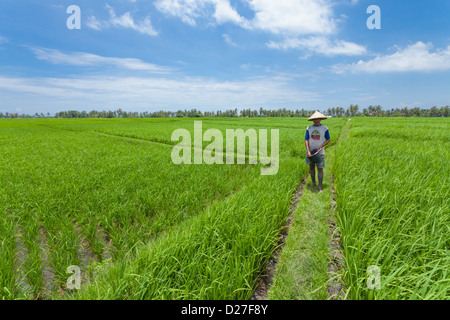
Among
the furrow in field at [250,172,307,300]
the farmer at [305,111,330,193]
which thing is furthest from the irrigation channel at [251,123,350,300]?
the farmer at [305,111,330,193]

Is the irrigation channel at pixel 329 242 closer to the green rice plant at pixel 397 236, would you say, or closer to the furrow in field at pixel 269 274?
the furrow in field at pixel 269 274

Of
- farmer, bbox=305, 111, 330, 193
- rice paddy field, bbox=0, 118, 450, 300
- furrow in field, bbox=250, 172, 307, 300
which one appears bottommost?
furrow in field, bbox=250, 172, 307, 300

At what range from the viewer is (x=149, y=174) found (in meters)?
5.30

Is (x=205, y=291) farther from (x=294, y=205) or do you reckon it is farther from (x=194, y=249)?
(x=294, y=205)

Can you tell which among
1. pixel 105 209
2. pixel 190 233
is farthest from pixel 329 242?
pixel 105 209

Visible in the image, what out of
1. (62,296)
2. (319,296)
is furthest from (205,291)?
(62,296)

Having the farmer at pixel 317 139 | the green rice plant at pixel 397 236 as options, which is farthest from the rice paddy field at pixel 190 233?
the farmer at pixel 317 139

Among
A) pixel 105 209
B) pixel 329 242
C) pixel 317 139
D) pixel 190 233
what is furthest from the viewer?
pixel 317 139

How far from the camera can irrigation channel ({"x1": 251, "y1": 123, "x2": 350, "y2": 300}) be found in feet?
6.74

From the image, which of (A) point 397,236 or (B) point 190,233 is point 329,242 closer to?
(A) point 397,236

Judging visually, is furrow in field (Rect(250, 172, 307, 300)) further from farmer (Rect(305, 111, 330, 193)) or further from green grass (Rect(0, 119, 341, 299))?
farmer (Rect(305, 111, 330, 193))

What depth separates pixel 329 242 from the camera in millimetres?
2793

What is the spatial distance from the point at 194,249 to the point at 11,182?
5.51m

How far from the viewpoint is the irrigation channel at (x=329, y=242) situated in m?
2.05
